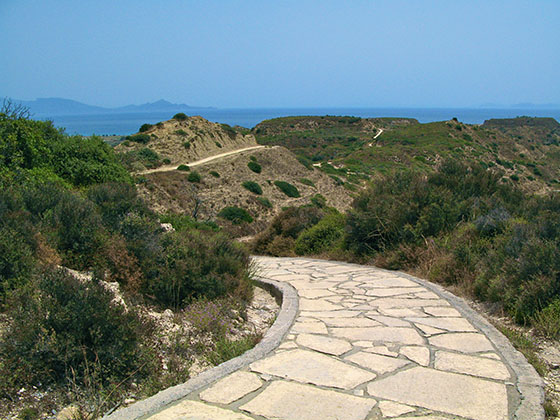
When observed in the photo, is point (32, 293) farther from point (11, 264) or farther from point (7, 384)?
point (7, 384)

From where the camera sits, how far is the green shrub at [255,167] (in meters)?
37.4

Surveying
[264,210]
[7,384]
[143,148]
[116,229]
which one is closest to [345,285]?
[116,229]

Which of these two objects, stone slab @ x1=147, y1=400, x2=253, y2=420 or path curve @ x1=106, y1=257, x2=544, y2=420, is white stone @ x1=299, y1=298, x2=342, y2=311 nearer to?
path curve @ x1=106, y1=257, x2=544, y2=420

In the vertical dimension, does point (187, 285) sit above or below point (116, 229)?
below

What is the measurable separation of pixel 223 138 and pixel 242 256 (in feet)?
122

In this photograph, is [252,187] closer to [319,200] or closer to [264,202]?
[264,202]

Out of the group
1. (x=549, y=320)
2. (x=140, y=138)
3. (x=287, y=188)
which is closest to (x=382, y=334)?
(x=549, y=320)

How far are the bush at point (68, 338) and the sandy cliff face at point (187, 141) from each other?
2922cm

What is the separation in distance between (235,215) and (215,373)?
2439cm

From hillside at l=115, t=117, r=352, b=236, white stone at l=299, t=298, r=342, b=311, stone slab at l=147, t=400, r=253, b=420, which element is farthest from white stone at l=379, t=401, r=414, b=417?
hillside at l=115, t=117, r=352, b=236

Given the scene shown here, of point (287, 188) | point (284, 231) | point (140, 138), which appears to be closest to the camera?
point (284, 231)

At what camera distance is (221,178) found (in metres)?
33.1

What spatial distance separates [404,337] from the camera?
4.56 m

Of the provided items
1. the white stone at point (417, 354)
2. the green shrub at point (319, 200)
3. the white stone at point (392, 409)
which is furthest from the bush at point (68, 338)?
the green shrub at point (319, 200)
